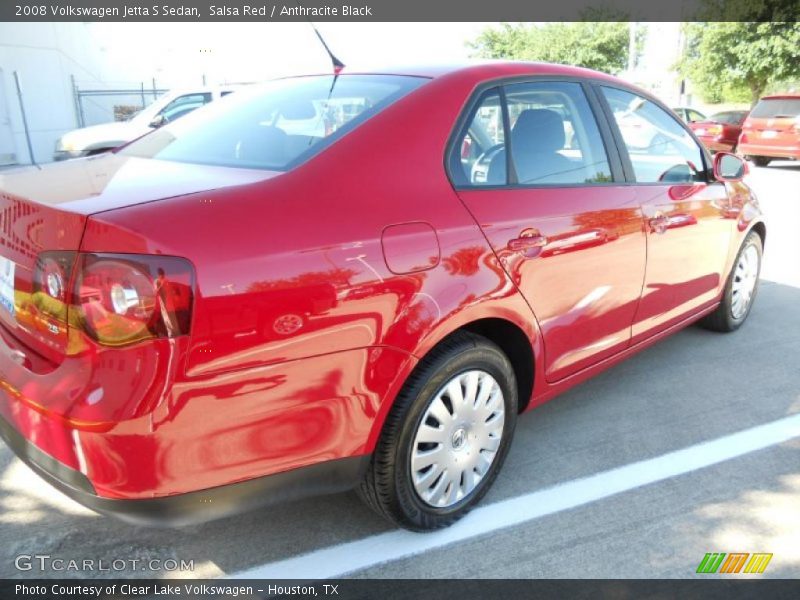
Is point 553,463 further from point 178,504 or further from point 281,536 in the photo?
point 178,504

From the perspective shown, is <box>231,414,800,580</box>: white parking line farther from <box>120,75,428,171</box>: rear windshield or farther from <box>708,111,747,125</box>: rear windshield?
<box>708,111,747,125</box>: rear windshield

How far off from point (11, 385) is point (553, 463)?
2.14 m

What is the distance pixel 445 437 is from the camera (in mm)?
2357

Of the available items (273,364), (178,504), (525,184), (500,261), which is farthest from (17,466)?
Answer: (525,184)

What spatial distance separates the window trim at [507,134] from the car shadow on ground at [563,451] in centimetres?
121

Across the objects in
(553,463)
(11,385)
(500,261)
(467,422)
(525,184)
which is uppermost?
(525,184)

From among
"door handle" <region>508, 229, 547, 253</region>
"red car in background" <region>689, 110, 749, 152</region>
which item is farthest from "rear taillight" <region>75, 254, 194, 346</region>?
"red car in background" <region>689, 110, 749, 152</region>

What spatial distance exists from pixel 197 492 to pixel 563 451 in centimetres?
181

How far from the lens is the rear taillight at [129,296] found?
1.64 meters

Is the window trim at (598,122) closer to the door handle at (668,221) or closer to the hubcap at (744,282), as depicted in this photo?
the door handle at (668,221)

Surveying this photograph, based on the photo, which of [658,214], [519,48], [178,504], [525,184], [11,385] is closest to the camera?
[178,504]

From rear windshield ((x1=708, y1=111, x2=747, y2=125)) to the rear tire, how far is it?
14.9 m

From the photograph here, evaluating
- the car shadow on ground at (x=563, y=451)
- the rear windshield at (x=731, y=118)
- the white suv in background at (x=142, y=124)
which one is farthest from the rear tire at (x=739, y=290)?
the rear windshield at (x=731, y=118)

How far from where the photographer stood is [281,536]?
2.43 meters
